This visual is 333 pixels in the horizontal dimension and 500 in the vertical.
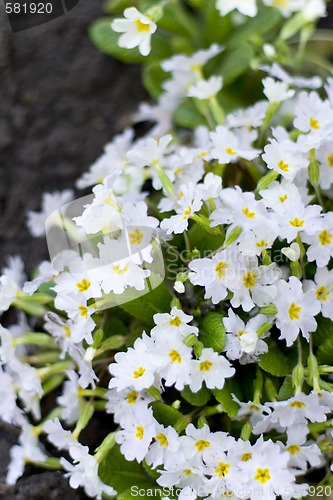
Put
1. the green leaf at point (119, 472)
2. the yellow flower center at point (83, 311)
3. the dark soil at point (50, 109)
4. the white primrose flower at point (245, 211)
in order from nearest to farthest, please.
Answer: the white primrose flower at point (245, 211), the yellow flower center at point (83, 311), the green leaf at point (119, 472), the dark soil at point (50, 109)

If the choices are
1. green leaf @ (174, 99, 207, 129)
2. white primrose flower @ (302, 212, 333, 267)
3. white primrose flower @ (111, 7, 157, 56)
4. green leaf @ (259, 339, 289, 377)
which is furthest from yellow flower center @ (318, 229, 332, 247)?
green leaf @ (174, 99, 207, 129)

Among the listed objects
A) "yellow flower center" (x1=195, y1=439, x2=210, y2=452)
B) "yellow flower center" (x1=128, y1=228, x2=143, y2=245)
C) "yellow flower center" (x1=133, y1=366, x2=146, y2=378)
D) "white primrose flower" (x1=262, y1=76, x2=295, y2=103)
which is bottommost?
"yellow flower center" (x1=195, y1=439, x2=210, y2=452)

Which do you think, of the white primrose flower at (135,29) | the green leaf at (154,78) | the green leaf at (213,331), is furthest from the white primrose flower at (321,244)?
the green leaf at (154,78)

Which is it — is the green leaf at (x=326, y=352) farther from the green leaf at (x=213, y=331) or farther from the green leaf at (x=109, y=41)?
the green leaf at (x=109, y=41)

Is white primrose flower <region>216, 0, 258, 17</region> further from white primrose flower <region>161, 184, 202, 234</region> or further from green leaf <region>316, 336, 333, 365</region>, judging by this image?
green leaf <region>316, 336, 333, 365</region>

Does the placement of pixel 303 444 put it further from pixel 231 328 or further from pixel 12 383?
pixel 12 383

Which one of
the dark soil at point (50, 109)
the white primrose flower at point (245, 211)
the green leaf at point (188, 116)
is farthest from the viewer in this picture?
the dark soil at point (50, 109)
